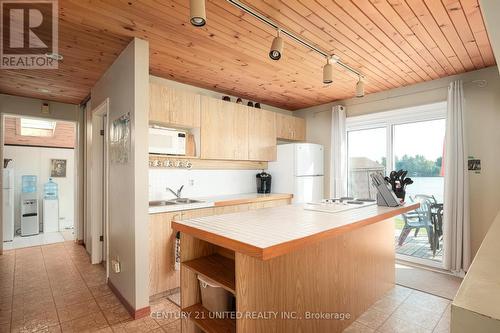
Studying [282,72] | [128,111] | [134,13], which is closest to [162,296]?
[128,111]

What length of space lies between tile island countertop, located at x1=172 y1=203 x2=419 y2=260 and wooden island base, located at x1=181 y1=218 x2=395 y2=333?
121 mm

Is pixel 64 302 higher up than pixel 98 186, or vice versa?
pixel 98 186

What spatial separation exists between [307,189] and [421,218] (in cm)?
169

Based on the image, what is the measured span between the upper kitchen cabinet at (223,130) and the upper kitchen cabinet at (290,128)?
77 centimetres

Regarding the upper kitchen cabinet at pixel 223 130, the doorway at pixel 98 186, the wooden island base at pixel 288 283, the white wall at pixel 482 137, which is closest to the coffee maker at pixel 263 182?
the upper kitchen cabinet at pixel 223 130

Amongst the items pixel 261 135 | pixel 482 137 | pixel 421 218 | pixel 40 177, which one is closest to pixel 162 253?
pixel 261 135

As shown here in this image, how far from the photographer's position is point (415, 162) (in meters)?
3.68

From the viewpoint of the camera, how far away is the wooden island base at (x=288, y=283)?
4.33ft

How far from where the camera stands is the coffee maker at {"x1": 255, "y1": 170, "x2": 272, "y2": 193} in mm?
4215

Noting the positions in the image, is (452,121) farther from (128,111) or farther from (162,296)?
(162,296)

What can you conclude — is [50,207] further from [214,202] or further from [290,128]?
[290,128]

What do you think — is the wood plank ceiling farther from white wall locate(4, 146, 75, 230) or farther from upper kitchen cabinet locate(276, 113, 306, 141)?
white wall locate(4, 146, 75, 230)

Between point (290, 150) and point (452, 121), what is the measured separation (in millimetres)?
2127

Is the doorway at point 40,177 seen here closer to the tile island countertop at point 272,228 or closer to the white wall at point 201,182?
the white wall at point 201,182
